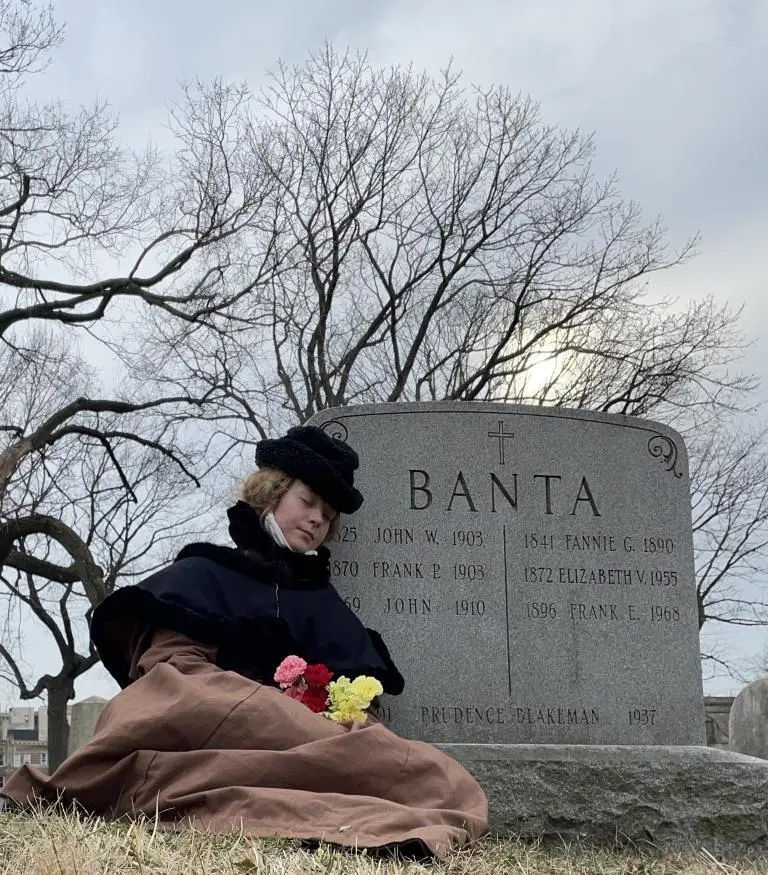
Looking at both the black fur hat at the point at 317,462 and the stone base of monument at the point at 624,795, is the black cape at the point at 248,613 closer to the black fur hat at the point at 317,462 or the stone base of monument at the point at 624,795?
the black fur hat at the point at 317,462

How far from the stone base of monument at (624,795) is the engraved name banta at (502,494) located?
47.5 inches

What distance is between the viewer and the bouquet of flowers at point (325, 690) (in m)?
4.54

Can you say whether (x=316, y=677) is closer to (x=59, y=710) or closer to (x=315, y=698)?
(x=315, y=698)

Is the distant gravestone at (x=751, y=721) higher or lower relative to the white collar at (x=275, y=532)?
lower

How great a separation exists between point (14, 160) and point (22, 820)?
37.2ft

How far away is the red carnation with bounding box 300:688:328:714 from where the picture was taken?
4566mm

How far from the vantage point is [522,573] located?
245 inches

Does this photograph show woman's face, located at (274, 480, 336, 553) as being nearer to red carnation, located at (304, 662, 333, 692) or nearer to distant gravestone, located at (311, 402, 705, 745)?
red carnation, located at (304, 662, 333, 692)

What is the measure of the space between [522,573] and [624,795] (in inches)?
45.8

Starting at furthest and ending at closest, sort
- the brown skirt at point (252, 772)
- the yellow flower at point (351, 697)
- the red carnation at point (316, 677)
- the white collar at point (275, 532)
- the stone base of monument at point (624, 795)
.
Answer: the stone base of monument at point (624, 795) → the white collar at point (275, 532) → the red carnation at point (316, 677) → the yellow flower at point (351, 697) → the brown skirt at point (252, 772)

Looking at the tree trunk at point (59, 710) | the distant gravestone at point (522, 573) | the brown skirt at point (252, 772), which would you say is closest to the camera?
the brown skirt at point (252, 772)

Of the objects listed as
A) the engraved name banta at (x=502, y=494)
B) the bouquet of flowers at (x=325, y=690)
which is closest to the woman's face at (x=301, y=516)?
the bouquet of flowers at (x=325, y=690)

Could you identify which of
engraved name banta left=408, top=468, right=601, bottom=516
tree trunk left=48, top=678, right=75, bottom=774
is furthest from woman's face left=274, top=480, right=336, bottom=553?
tree trunk left=48, top=678, right=75, bottom=774

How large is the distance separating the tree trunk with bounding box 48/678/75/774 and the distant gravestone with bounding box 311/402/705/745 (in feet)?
43.2
